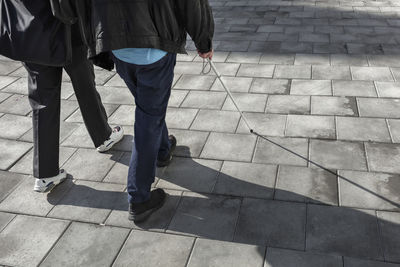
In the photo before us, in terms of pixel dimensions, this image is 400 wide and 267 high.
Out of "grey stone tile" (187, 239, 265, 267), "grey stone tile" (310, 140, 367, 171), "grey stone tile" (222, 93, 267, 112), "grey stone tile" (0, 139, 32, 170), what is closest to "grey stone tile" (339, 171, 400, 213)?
"grey stone tile" (310, 140, 367, 171)

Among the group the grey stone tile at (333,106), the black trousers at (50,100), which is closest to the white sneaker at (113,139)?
the black trousers at (50,100)

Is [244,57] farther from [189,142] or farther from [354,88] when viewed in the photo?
[189,142]

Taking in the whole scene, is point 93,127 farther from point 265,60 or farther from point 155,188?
point 265,60

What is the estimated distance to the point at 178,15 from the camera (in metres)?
2.58

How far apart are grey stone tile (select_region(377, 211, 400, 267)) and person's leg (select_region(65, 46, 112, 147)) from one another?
254 centimetres

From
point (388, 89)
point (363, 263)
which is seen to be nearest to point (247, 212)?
point (363, 263)

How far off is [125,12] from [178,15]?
36 cm

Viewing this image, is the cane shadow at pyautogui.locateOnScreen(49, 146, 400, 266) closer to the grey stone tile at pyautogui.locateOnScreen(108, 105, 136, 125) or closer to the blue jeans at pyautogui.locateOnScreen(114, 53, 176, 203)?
the blue jeans at pyautogui.locateOnScreen(114, 53, 176, 203)

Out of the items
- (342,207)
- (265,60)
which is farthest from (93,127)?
(265,60)

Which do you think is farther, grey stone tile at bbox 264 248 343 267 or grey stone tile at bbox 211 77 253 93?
grey stone tile at bbox 211 77 253 93

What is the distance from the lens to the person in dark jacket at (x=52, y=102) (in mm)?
3186

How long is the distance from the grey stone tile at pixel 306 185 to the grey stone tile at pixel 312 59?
249cm

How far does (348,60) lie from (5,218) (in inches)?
182

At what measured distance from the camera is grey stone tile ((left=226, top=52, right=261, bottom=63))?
5762 mm
